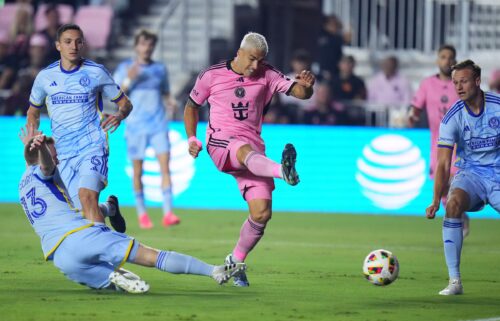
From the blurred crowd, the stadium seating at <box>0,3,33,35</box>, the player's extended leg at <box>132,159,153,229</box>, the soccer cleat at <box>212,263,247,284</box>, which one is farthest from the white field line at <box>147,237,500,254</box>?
the stadium seating at <box>0,3,33,35</box>

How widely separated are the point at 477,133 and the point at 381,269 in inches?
59.2

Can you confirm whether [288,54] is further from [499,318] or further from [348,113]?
[499,318]

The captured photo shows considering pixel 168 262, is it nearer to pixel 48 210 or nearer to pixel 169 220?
pixel 48 210

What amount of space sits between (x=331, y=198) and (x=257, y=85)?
8436 millimetres

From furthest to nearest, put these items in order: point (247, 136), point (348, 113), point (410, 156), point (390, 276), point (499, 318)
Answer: point (348, 113), point (410, 156), point (247, 136), point (390, 276), point (499, 318)

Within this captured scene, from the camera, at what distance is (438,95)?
48.9 ft

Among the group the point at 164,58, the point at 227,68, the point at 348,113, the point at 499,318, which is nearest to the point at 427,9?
the point at 348,113

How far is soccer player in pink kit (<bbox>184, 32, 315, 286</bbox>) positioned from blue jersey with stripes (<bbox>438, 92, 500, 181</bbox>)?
4.11ft

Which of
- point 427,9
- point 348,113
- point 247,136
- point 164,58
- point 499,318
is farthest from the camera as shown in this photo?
point 164,58

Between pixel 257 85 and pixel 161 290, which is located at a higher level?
pixel 257 85

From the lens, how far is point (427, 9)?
24172 mm

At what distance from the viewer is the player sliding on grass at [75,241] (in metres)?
9.26

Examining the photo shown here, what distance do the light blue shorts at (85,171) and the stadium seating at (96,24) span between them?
1454 cm

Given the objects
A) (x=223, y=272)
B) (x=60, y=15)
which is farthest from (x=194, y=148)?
(x=60, y=15)
